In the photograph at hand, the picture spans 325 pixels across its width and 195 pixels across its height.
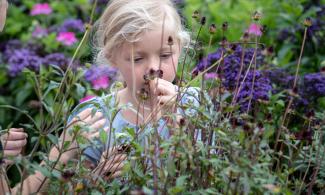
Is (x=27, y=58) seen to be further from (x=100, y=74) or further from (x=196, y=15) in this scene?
(x=196, y=15)

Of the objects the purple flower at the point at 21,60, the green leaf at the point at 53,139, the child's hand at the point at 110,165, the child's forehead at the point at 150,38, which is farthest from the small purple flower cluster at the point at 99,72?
the green leaf at the point at 53,139

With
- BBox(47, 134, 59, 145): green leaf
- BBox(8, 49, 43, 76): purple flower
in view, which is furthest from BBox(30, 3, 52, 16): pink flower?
BBox(47, 134, 59, 145): green leaf

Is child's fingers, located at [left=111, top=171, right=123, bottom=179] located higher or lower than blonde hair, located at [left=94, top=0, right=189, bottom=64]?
lower

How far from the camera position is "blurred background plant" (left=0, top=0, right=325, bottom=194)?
5.26ft

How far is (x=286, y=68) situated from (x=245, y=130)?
2178 mm

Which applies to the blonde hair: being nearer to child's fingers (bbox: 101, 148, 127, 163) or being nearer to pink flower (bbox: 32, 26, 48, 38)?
child's fingers (bbox: 101, 148, 127, 163)

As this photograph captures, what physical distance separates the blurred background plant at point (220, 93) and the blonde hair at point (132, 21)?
0.45ft

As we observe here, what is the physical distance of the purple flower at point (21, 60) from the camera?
4.14 meters

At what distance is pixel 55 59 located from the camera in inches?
163

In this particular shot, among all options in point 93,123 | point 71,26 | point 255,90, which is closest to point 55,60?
point 71,26

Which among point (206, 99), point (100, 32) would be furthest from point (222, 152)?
point (100, 32)

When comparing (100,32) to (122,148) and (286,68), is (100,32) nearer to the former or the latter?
(122,148)

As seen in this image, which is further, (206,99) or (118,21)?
(118,21)

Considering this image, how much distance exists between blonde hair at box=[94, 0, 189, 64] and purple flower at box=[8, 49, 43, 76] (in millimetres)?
1497
